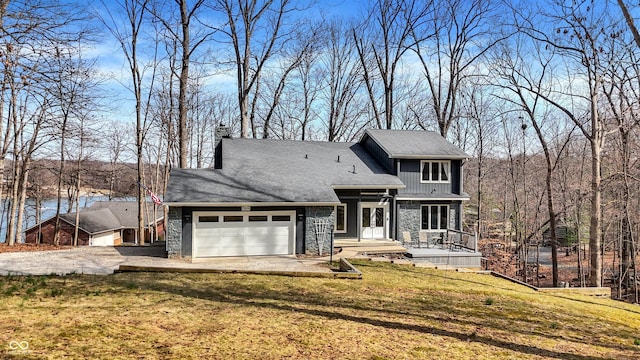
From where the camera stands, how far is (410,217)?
1895 cm

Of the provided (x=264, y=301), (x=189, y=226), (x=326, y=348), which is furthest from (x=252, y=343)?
(x=189, y=226)

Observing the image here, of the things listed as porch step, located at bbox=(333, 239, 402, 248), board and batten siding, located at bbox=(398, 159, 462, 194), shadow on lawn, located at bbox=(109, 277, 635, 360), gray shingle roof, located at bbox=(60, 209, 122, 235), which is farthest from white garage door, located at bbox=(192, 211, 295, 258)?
gray shingle roof, located at bbox=(60, 209, 122, 235)

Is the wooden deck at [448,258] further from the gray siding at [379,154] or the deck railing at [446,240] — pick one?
the gray siding at [379,154]

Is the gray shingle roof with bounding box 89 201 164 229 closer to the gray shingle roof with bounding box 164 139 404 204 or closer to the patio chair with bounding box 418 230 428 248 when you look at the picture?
the gray shingle roof with bounding box 164 139 404 204

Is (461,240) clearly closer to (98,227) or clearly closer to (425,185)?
(425,185)

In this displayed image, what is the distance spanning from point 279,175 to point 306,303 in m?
9.37

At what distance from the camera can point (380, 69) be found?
89.6 feet

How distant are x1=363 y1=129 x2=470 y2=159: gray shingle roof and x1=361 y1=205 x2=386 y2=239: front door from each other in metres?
2.82

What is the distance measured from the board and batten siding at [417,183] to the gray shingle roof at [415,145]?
1.67 feet

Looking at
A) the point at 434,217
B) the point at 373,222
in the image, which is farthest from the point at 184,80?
the point at 434,217

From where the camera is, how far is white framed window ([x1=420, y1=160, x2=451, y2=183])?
771 inches

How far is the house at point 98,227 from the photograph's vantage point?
105 ft

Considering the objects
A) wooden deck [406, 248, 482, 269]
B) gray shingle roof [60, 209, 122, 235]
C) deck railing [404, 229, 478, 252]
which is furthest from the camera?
gray shingle roof [60, 209, 122, 235]

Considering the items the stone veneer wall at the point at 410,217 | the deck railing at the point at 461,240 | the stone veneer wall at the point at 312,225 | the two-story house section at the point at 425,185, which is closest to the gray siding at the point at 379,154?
the two-story house section at the point at 425,185
